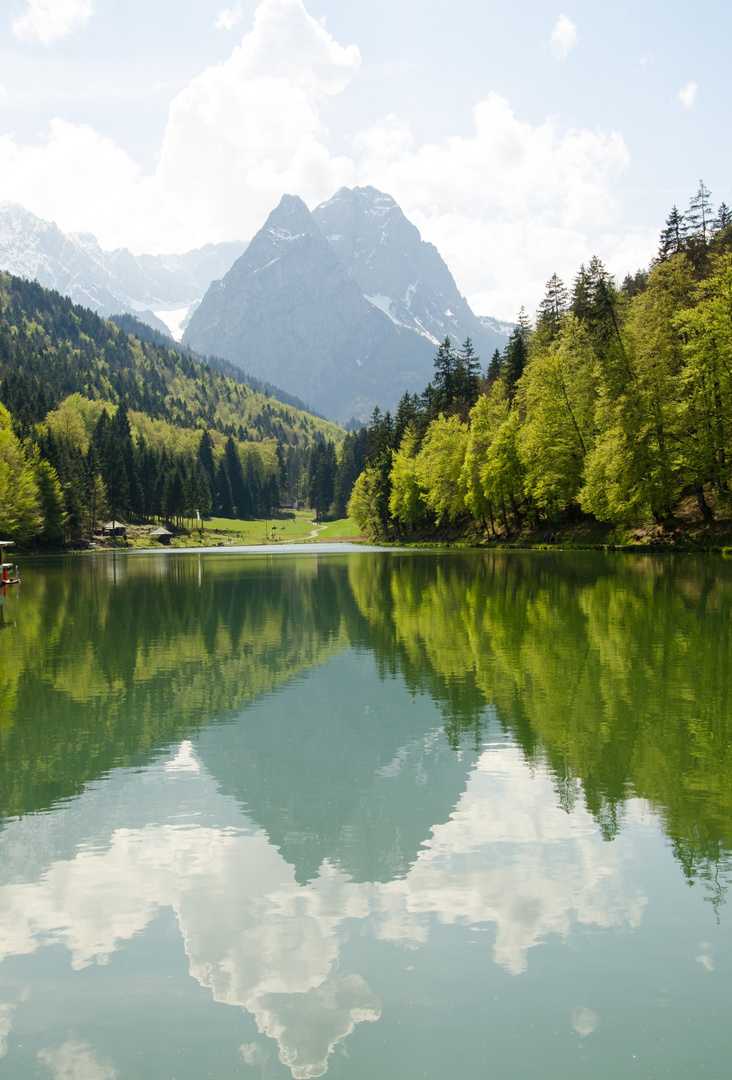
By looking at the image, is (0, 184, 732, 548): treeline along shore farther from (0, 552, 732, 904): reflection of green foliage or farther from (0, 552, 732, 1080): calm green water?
(0, 552, 732, 1080): calm green water

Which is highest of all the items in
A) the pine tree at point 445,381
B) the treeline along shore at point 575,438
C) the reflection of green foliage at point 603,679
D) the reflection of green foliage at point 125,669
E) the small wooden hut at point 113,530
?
the pine tree at point 445,381

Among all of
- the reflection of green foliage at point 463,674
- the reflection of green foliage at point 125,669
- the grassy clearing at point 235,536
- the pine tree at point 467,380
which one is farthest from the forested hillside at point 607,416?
the grassy clearing at point 235,536

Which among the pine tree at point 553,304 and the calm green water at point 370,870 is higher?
the pine tree at point 553,304

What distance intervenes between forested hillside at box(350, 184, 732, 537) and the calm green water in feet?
124

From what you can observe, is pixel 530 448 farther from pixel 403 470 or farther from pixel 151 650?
pixel 151 650

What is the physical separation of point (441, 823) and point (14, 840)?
462 centimetres

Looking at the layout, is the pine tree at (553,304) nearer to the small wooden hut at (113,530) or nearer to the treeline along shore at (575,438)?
the treeline along shore at (575,438)

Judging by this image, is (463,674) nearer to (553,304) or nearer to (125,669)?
(125,669)

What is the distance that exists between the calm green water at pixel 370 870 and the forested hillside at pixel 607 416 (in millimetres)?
37701

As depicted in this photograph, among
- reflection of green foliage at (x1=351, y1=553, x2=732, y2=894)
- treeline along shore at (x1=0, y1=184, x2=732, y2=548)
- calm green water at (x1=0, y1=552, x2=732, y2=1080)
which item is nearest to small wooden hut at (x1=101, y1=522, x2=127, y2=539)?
treeline along shore at (x1=0, y1=184, x2=732, y2=548)

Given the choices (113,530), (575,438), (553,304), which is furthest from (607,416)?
(113,530)

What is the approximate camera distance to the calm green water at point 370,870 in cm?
509

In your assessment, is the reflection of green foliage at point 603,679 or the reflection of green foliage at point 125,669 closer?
the reflection of green foliage at point 603,679

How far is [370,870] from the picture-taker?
7.46 meters
